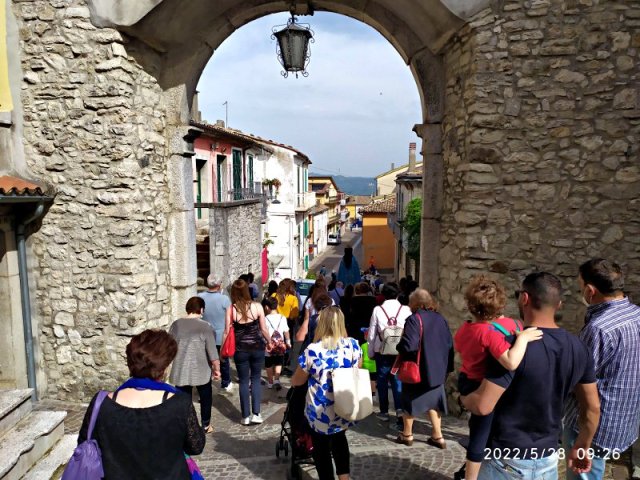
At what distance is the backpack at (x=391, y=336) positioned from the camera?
4.18 m

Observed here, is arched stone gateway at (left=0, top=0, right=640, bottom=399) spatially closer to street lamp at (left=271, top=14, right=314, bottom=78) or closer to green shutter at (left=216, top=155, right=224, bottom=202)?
street lamp at (left=271, top=14, right=314, bottom=78)

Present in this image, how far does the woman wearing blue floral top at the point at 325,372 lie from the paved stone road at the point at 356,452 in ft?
1.97

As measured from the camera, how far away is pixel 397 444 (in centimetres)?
394

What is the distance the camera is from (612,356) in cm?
252

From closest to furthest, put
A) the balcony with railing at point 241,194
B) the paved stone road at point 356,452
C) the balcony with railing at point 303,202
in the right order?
the paved stone road at point 356,452 < the balcony with railing at point 241,194 < the balcony with railing at point 303,202

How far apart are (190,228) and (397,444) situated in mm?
3488

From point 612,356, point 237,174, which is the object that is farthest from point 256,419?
point 237,174

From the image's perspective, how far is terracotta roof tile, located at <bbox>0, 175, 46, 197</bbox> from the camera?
429cm

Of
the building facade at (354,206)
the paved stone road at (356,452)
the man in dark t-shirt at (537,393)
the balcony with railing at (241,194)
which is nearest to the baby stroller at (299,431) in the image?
the paved stone road at (356,452)

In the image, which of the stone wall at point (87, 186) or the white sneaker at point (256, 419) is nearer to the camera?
the white sneaker at point (256, 419)

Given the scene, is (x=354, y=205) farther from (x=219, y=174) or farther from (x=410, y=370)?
(x=410, y=370)

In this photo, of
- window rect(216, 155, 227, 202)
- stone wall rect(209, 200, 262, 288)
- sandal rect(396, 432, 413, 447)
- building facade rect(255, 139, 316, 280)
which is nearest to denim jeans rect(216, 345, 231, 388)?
sandal rect(396, 432, 413, 447)

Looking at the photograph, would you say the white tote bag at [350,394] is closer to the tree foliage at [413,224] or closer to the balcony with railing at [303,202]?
the tree foliage at [413,224]

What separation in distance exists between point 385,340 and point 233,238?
9340mm
